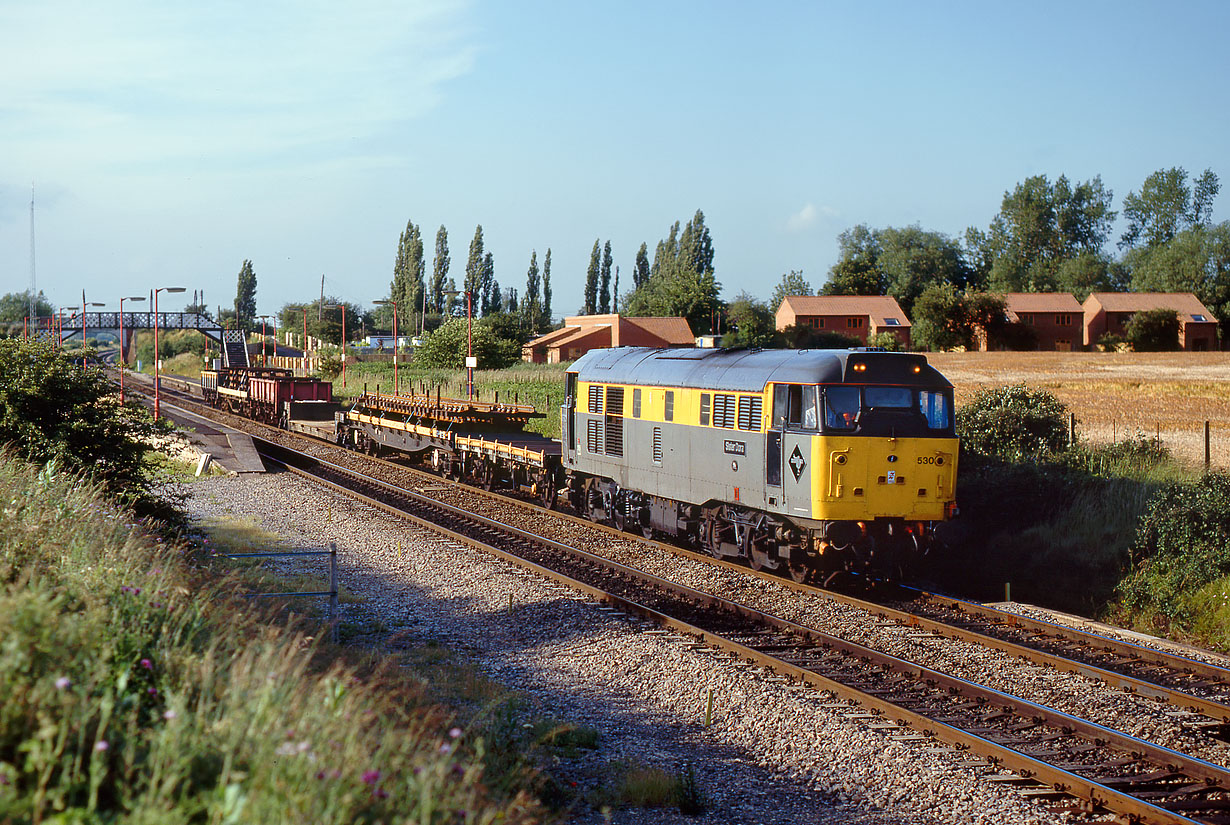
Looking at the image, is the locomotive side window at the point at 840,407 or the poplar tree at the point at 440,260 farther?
the poplar tree at the point at 440,260

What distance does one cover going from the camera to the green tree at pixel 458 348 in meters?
56.2

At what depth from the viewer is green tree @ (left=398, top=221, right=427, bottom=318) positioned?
341 ft

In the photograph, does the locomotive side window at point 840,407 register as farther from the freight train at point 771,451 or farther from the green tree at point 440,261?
the green tree at point 440,261

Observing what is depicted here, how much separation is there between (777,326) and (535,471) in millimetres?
67578

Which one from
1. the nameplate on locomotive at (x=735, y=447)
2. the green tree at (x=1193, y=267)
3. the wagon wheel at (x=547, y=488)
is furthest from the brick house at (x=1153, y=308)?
the nameplate on locomotive at (x=735, y=447)

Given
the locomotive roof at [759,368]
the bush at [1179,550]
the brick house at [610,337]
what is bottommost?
the bush at [1179,550]

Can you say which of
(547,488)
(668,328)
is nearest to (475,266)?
(668,328)

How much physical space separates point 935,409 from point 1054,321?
79.7m

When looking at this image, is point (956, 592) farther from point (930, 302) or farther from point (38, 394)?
point (930, 302)

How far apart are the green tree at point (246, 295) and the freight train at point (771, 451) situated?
359ft

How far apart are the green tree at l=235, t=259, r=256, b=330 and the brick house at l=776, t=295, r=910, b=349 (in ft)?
214

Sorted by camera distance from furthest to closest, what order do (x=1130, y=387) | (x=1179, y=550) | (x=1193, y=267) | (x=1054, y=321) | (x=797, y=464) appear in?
1. (x=1193, y=267)
2. (x=1054, y=321)
3. (x=1130, y=387)
4. (x=1179, y=550)
5. (x=797, y=464)

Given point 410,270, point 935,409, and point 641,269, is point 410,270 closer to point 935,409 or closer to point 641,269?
point 641,269

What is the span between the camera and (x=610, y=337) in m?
77.5
